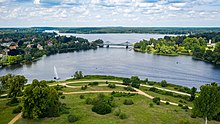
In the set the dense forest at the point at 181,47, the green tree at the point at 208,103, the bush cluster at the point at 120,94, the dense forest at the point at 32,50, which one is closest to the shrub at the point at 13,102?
the bush cluster at the point at 120,94

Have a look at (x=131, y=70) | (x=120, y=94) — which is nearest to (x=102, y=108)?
(x=120, y=94)

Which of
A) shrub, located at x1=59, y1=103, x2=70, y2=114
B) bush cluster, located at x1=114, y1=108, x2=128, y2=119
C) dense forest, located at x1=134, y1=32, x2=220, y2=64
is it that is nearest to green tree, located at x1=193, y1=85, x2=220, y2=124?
bush cluster, located at x1=114, y1=108, x2=128, y2=119

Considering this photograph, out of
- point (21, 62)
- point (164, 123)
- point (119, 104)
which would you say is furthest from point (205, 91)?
point (21, 62)

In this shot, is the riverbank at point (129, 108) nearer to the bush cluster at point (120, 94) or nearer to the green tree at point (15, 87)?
the bush cluster at point (120, 94)

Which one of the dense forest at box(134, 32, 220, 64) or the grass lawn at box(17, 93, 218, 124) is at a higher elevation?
the dense forest at box(134, 32, 220, 64)

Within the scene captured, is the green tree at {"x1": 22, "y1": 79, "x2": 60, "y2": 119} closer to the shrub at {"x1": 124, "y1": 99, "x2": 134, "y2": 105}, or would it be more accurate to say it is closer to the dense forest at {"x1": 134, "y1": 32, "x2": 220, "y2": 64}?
the shrub at {"x1": 124, "y1": 99, "x2": 134, "y2": 105}

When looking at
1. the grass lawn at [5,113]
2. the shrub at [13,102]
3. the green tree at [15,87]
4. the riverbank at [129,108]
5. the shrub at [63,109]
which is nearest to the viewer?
the riverbank at [129,108]

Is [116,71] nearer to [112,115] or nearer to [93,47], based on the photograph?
[112,115]
